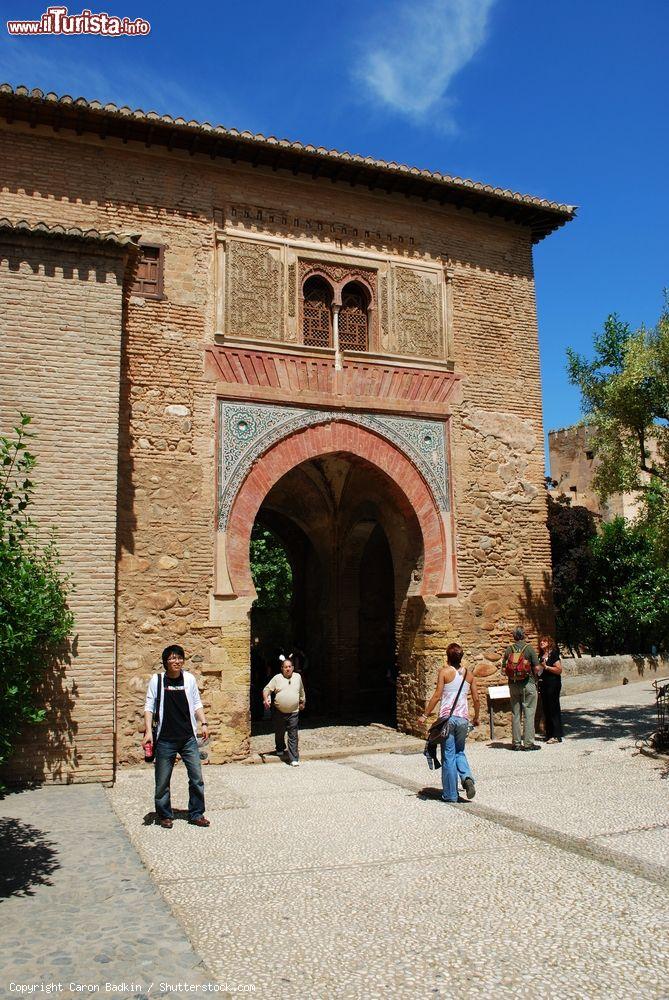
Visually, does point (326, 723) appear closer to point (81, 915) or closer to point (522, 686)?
point (522, 686)

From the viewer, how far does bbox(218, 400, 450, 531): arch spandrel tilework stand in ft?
31.7

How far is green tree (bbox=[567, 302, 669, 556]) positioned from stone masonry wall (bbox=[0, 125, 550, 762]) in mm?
1092

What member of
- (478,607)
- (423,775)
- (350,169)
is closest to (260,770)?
(423,775)

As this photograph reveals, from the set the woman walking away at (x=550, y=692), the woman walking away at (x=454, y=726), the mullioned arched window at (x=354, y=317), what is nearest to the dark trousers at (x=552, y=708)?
the woman walking away at (x=550, y=692)

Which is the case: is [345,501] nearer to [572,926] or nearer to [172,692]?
[172,692]

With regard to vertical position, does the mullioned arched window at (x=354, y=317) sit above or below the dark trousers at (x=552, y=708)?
above

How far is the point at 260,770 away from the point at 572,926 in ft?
17.4

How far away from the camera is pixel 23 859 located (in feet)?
16.4

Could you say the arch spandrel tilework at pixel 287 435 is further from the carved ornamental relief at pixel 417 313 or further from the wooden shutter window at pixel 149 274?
the wooden shutter window at pixel 149 274

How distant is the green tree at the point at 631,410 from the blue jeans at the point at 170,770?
6.34m

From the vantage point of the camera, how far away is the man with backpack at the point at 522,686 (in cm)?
948

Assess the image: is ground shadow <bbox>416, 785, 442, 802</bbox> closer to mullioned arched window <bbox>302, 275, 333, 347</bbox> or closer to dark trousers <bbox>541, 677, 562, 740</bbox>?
dark trousers <bbox>541, 677, 562, 740</bbox>

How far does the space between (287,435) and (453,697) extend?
4414 mm

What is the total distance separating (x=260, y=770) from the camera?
884cm
